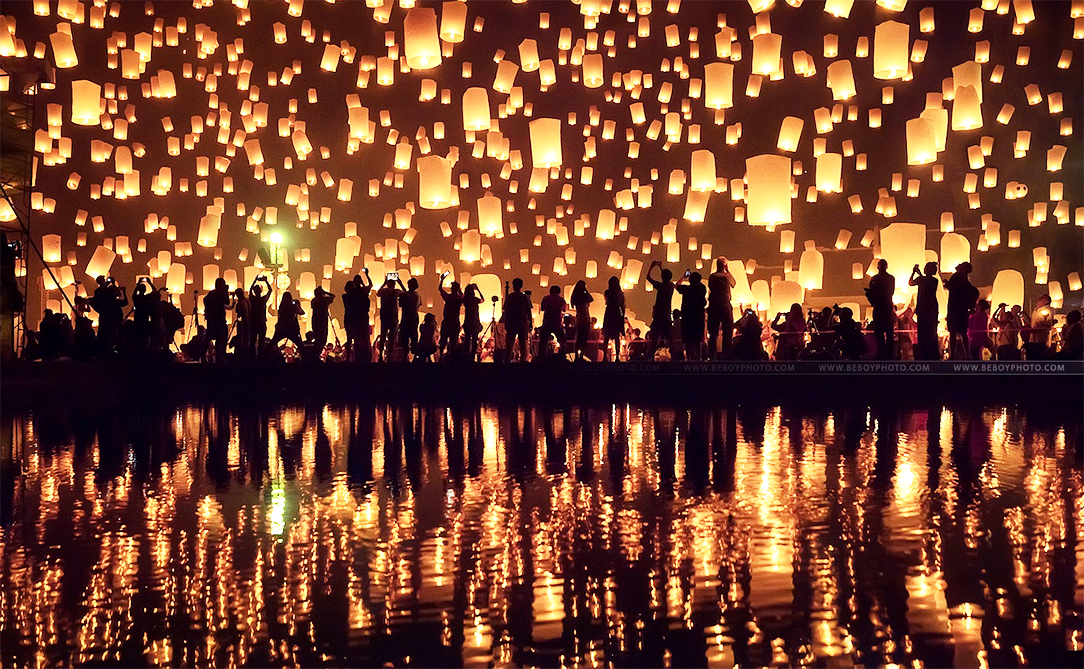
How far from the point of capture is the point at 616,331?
10.8 meters

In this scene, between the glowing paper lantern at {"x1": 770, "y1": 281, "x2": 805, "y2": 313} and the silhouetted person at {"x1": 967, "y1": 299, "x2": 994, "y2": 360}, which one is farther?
the glowing paper lantern at {"x1": 770, "y1": 281, "x2": 805, "y2": 313}

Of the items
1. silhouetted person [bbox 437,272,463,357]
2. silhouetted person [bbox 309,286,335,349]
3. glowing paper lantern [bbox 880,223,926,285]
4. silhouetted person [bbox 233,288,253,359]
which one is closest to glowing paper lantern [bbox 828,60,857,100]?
glowing paper lantern [bbox 880,223,926,285]

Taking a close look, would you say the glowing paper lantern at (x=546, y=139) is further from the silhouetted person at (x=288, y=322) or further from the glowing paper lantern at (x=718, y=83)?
the silhouetted person at (x=288, y=322)

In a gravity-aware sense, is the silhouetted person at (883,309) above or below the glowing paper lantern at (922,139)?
below

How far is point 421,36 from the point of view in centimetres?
1001

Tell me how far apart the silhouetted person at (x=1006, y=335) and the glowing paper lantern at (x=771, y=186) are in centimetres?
302

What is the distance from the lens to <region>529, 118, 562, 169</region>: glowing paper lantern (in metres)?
12.0

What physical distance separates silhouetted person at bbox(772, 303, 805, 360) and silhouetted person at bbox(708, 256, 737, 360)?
1714mm

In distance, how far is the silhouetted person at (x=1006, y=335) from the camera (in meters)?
11.2

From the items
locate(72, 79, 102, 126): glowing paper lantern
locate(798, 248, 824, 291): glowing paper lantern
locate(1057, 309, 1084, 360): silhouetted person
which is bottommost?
locate(1057, 309, 1084, 360): silhouetted person

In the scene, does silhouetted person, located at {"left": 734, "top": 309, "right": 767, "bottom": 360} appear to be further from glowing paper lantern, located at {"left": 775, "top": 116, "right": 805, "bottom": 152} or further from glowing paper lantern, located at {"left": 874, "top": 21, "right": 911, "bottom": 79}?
glowing paper lantern, located at {"left": 775, "top": 116, "right": 805, "bottom": 152}

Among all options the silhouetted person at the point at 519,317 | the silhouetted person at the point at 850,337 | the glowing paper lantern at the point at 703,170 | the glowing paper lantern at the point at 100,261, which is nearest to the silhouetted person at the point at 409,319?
the silhouetted person at the point at 519,317

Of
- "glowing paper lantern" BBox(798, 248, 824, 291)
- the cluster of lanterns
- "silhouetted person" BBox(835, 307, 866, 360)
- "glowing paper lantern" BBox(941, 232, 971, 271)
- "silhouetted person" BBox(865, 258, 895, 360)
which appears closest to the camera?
"silhouetted person" BBox(865, 258, 895, 360)

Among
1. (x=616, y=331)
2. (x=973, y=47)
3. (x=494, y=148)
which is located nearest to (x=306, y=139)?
(x=494, y=148)
